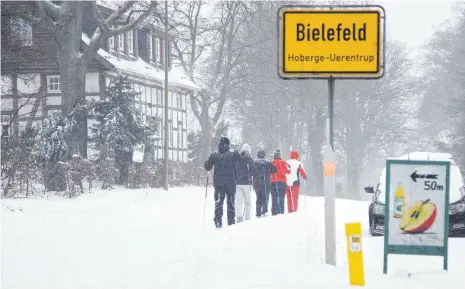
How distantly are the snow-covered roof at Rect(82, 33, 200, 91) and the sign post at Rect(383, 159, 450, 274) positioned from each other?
29420mm

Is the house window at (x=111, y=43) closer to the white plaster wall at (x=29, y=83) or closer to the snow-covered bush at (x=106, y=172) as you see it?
the white plaster wall at (x=29, y=83)

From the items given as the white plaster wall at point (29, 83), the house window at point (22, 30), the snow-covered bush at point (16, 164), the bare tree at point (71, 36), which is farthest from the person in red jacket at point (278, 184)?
the white plaster wall at point (29, 83)

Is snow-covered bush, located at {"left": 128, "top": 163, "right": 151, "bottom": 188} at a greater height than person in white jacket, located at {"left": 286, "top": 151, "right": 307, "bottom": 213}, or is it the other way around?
person in white jacket, located at {"left": 286, "top": 151, "right": 307, "bottom": 213}

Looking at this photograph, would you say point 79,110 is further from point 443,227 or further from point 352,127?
point 352,127

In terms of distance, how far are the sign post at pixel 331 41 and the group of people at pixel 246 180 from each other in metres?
6.72

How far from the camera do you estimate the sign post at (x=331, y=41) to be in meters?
10.3

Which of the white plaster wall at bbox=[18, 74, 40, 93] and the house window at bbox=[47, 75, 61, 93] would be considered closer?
the white plaster wall at bbox=[18, 74, 40, 93]

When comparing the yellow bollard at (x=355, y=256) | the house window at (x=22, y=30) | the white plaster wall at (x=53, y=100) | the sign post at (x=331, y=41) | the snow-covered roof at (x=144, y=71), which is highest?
the house window at (x=22, y=30)

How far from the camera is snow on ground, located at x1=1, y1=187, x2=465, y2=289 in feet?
32.0

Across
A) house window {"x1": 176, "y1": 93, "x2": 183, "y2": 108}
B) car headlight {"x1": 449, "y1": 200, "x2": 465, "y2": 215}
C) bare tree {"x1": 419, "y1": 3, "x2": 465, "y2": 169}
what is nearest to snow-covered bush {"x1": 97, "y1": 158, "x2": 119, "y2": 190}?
car headlight {"x1": 449, "y1": 200, "x2": 465, "y2": 215}

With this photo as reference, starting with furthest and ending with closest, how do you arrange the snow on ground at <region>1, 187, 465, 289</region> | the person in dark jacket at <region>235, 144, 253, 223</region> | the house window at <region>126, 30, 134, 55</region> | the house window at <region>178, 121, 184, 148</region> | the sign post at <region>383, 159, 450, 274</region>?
the house window at <region>178, 121, 184, 148</region> < the house window at <region>126, 30, 134, 55</region> < the person in dark jacket at <region>235, 144, 253, 223</region> < the sign post at <region>383, 159, 450, 274</region> < the snow on ground at <region>1, 187, 465, 289</region>

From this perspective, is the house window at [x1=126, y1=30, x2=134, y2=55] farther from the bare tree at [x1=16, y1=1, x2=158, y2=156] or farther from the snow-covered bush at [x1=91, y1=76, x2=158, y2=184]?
the bare tree at [x1=16, y1=1, x2=158, y2=156]

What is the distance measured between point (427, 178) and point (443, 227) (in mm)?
643

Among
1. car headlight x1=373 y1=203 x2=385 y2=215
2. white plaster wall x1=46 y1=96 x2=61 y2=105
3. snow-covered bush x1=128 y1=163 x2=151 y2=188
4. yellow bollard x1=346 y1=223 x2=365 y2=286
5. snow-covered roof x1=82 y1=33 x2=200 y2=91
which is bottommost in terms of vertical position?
snow-covered bush x1=128 y1=163 x2=151 y2=188
